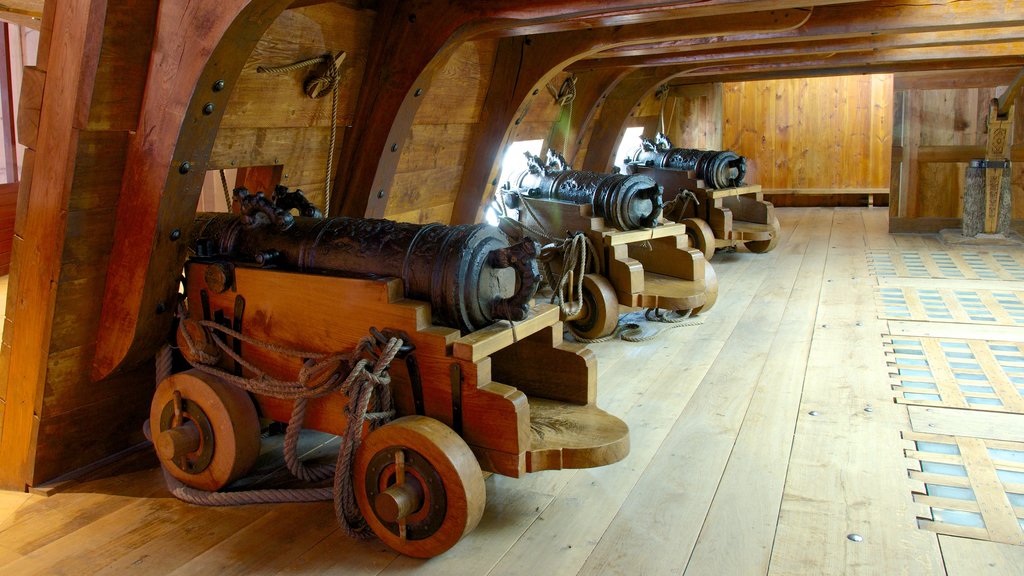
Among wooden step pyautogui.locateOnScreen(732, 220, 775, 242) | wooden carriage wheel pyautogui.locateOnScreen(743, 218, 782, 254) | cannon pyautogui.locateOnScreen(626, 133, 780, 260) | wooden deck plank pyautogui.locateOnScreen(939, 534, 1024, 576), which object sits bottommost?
wooden deck plank pyautogui.locateOnScreen(939, 534, 1024, 576)

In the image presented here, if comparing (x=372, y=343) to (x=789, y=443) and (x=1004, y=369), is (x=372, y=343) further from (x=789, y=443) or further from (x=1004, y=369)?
(x=1004, y=369)

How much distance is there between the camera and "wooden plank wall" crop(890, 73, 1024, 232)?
722 cm

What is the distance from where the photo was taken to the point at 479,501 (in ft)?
6.27

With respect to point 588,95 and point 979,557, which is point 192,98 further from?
point 588,95

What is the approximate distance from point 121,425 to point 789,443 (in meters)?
1.96

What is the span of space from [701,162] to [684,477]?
3.78 meters

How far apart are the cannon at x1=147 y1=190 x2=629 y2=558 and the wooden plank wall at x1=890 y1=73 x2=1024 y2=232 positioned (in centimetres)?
601

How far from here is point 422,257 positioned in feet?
6.71

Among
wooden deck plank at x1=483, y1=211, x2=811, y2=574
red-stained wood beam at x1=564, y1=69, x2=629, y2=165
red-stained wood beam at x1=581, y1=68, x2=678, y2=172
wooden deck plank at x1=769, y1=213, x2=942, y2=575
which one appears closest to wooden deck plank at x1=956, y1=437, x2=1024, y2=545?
wooden deck plank at x1=769, y1=213, x2=942, y2=575

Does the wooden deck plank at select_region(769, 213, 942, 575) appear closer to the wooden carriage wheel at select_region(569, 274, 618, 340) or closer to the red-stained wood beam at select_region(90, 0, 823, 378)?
the wooden carriage wheel at select_region(569, 274, 618, 340)

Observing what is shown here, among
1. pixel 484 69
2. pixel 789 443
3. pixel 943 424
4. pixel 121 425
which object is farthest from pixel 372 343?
pixel 484 69

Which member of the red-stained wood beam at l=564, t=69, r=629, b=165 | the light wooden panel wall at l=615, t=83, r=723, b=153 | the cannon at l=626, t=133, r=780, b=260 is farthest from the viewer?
the light wooden panel wall at l=615, t=83, r=723, b=153

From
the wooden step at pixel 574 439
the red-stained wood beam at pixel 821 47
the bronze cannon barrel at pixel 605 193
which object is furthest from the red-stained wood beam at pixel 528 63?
the wooden step at pixel 574 439

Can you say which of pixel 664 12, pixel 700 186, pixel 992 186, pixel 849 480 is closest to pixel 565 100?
pixel 700 186
